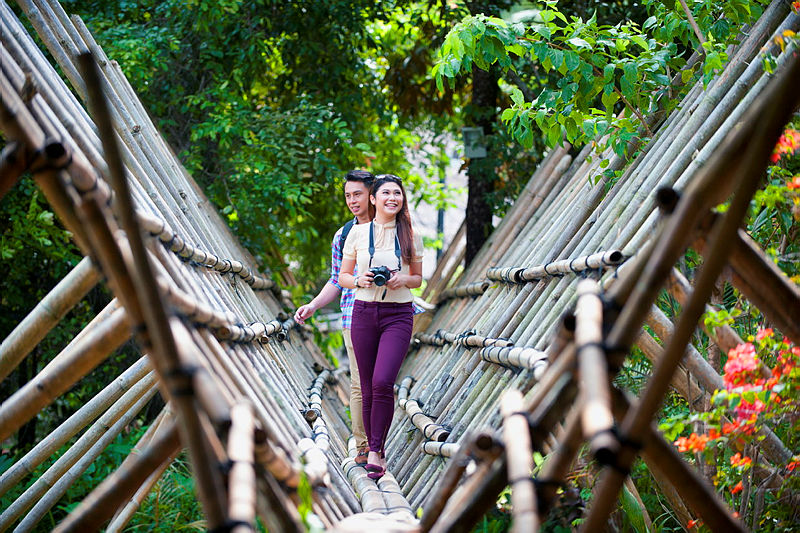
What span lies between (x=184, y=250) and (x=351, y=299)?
115 centimetres

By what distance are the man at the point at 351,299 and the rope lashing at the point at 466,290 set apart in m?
0.96

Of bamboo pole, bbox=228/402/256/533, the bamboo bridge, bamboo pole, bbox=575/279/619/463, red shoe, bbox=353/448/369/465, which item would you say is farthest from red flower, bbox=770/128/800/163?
red shoe, bbox=353/448/369/465

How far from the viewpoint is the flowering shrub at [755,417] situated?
2277mm

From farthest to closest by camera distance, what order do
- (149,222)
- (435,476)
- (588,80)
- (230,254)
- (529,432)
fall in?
(230,254) < (588,80) < (435,476) < (149,222) < (529,432)

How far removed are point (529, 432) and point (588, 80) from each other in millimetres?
2116

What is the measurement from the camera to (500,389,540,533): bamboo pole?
1.65 meters

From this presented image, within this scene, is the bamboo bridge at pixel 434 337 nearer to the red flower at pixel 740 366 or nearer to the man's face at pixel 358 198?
the red flower at pixel 740 366

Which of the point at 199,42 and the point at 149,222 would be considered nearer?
the point at 149,222

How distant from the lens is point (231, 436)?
1.81 metres

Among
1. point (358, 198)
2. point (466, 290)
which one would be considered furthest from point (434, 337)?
point (358, 198)

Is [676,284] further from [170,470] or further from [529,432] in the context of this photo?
[170,470]

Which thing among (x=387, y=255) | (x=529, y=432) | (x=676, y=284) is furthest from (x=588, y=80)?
(x=529, y=432)

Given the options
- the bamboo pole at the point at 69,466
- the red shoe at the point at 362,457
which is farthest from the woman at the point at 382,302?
the bamboo pole at the point at 69,466

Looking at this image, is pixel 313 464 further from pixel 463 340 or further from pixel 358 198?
pixel 358 198
